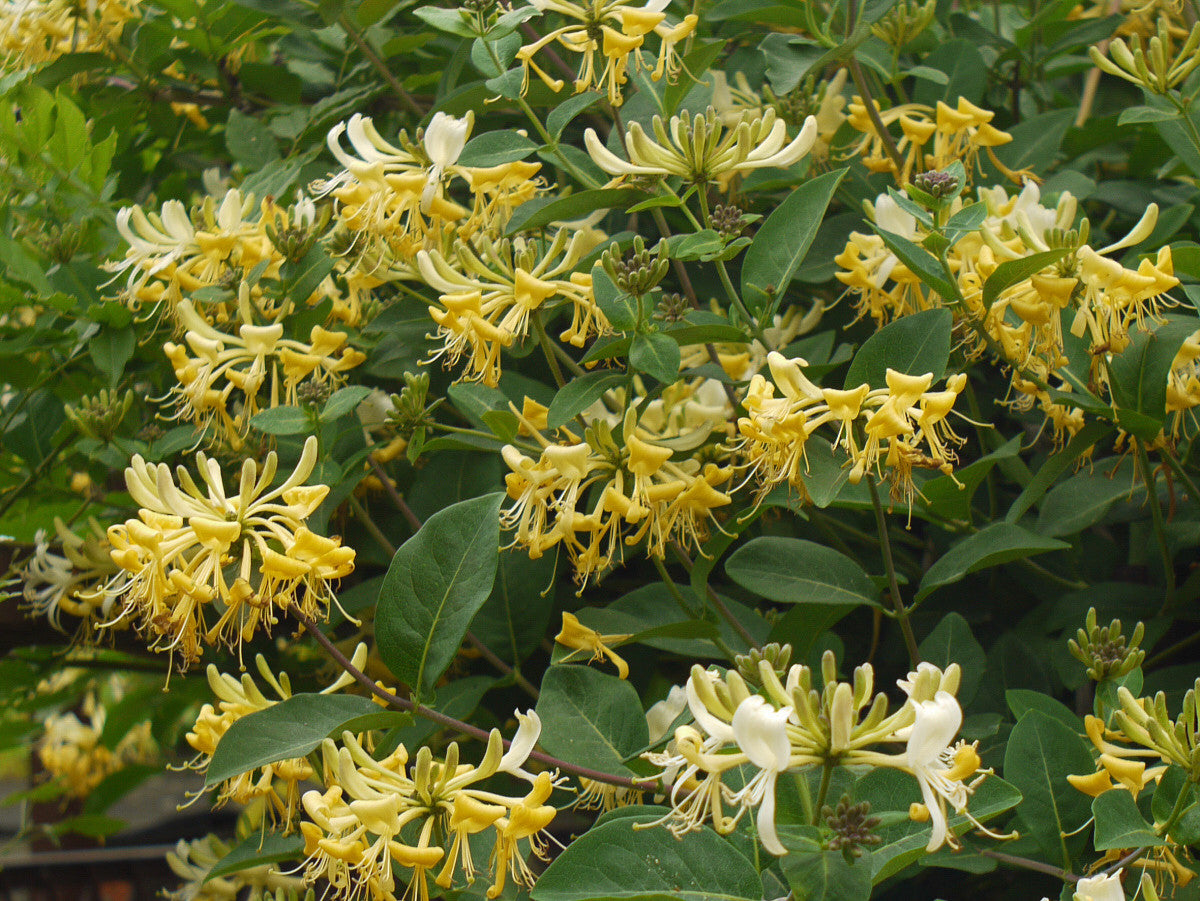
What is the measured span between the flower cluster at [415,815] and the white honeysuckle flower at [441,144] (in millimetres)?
529

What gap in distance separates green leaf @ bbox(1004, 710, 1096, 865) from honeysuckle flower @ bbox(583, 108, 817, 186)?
0.51 metres

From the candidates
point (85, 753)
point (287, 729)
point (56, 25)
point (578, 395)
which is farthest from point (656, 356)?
point (85, 753)

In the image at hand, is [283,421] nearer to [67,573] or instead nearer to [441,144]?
[441,144]

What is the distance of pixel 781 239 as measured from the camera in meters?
0.97

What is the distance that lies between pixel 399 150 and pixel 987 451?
76 centimetres

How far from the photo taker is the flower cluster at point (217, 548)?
2.67 feet

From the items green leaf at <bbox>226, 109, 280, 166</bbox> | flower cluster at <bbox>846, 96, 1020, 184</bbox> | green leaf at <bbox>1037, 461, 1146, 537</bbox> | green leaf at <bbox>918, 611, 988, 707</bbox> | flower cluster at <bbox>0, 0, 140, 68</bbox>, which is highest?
flower cluster at <bbox>0, 0, 140, 68</bbox>

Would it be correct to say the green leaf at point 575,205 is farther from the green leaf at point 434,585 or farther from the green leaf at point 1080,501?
the green leaf at point 1080,501

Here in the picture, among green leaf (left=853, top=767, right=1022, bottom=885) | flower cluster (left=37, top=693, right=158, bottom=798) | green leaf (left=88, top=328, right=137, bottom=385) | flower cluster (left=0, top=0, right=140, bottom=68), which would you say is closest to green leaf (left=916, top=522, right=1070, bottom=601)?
green leaf (left=853, top=767, right=1022, bottom=885)

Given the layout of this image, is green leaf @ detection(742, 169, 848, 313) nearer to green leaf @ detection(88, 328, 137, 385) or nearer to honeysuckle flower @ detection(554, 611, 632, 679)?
honeysuckle flower @ detection(554, 611, 632, 679)

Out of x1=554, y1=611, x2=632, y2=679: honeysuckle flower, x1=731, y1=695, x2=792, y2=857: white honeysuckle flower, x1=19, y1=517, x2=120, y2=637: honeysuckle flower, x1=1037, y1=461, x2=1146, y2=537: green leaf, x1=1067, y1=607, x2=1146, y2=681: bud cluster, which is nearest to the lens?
x1=731, y1=695, x2=792, y2=857: white honeysuckle flower

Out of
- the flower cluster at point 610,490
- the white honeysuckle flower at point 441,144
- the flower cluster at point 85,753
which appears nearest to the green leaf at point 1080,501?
the flower cluster at point 610,490

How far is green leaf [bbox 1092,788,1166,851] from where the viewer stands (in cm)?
71

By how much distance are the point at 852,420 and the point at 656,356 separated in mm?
169
